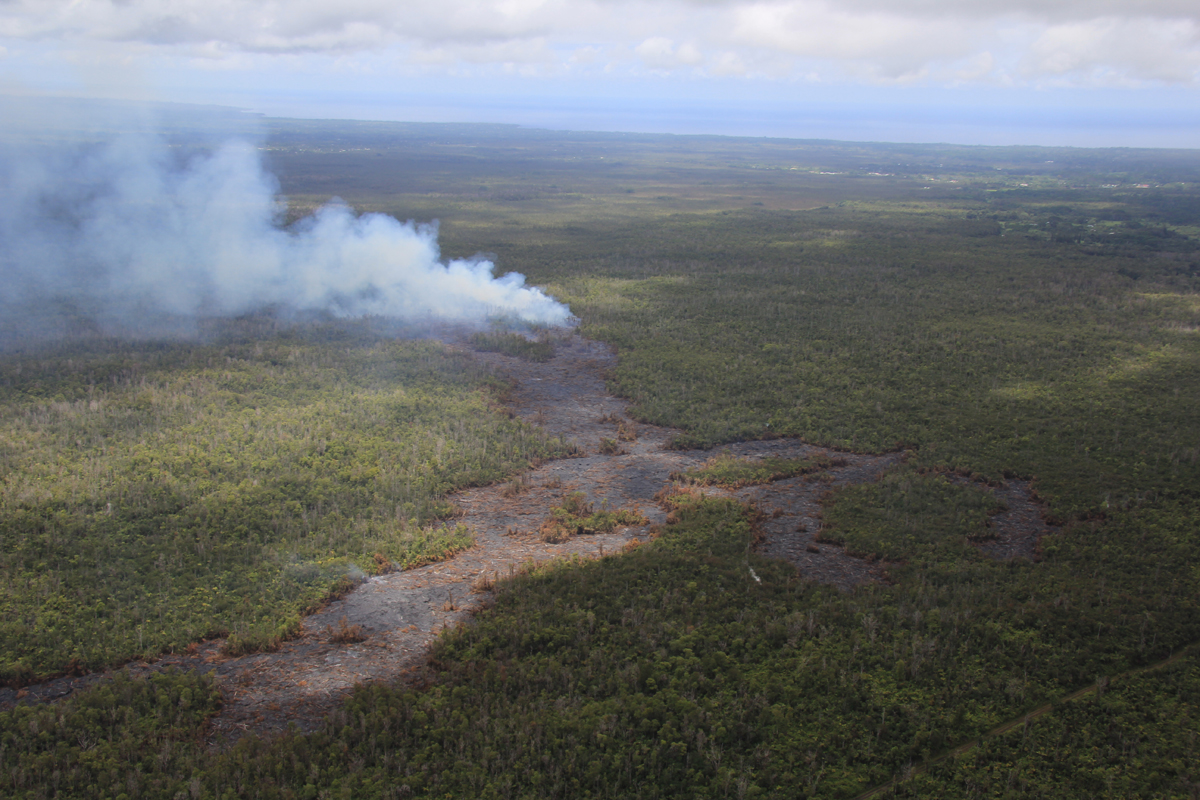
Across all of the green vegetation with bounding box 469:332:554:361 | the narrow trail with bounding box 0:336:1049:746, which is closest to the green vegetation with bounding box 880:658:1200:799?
the narrow trail with bounding box 0:336:1049:746

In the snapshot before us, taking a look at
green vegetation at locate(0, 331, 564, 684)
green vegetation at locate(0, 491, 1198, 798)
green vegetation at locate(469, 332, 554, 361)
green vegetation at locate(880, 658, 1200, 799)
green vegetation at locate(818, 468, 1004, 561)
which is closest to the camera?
green vegetation at locate(880, 658, 1200, 799)

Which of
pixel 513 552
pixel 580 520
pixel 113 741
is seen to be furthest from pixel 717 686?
pixel 113 741

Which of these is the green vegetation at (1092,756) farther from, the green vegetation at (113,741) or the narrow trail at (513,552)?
the green vegetation at (113,741)

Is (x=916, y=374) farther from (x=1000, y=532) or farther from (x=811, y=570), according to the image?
(x=811, y=570)

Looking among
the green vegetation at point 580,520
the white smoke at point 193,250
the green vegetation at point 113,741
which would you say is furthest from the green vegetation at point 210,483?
the white smoke at point 193,250

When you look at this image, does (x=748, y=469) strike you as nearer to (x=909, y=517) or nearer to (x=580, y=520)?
(x=909, y=517)

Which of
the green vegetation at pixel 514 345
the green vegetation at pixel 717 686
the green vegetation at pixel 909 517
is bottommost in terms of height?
the green vegetation at pixel 717 686

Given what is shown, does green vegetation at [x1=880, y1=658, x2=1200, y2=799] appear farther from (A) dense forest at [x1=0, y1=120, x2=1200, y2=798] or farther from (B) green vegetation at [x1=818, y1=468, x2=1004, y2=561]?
(B) green vegetation at [x1=818, y1=468, x2=1004, y2=561]
